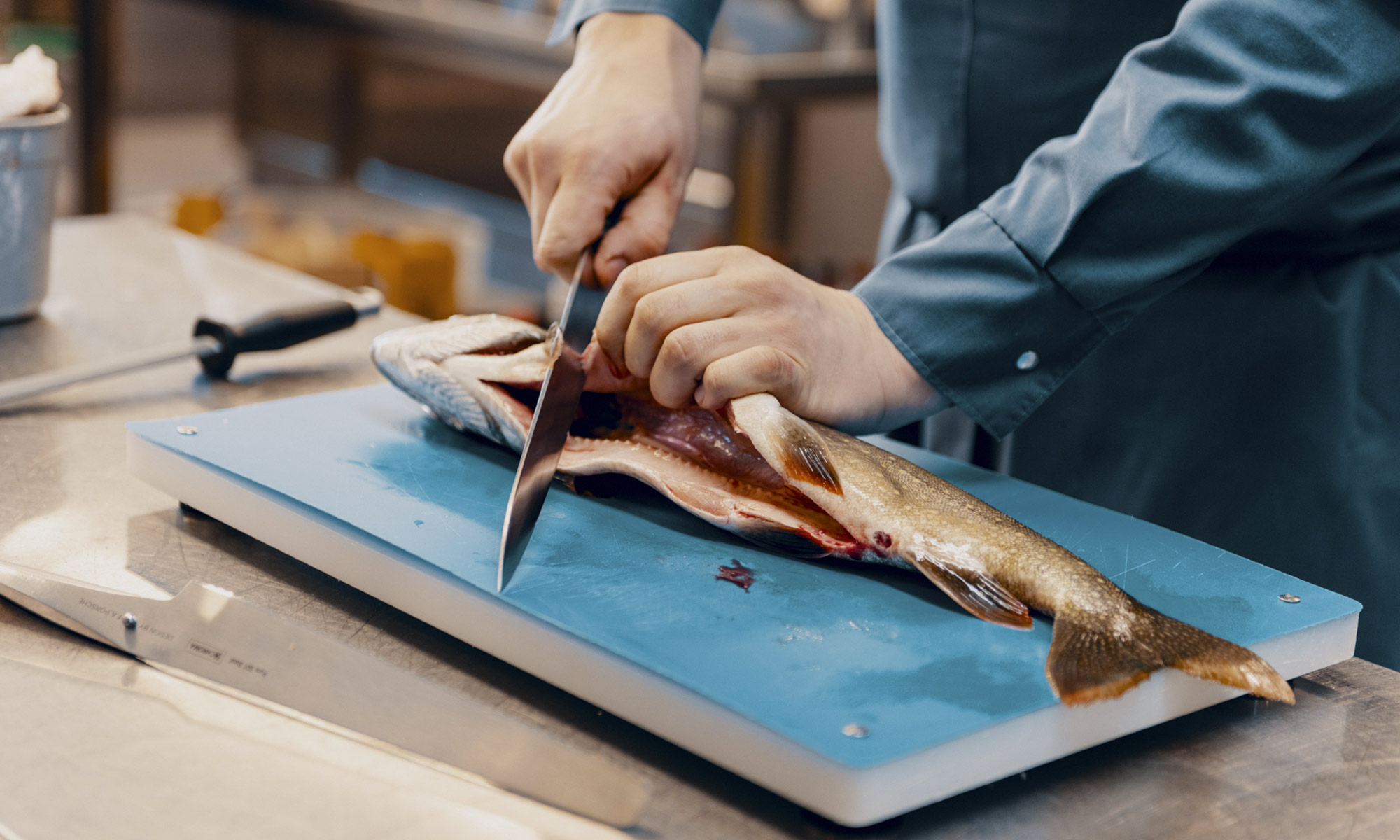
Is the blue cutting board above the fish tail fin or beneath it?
beneath

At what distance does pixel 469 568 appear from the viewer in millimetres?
784

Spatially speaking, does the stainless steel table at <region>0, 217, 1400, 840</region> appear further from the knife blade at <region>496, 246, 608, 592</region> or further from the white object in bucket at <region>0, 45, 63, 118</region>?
the white object in bucket at <region>0, 45, 63, 118</region>

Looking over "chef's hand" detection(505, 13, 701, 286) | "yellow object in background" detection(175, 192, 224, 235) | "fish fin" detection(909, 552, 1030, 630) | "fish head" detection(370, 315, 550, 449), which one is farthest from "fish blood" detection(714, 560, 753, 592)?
"yellow object in background" detection(175, 192, 224, 235)

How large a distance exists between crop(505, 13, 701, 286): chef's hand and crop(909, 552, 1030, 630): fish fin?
1.70 ft

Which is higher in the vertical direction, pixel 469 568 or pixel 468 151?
pixel 469 568

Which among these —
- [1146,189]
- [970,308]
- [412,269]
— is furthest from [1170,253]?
[412,269]

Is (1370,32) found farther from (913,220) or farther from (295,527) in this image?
(295,527)

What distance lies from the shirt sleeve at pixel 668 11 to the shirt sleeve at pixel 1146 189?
48cm

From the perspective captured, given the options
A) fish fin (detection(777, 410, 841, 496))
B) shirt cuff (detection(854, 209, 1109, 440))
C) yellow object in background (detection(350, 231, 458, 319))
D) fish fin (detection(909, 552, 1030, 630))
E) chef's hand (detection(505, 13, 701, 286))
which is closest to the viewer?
fish fin (detection(909, 552, 1030, 630))

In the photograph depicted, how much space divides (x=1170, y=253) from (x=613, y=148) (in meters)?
0.53

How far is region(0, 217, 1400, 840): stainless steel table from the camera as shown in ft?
2.04

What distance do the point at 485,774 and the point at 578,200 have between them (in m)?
0.68

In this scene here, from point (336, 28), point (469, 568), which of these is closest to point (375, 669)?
point (469, 568)

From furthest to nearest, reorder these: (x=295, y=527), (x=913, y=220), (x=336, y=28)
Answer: (x=336, y=28) < (x=913, y=220) < (x=295, y=527)
